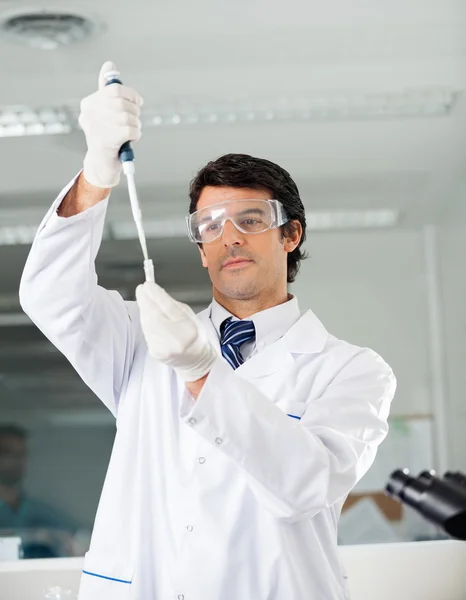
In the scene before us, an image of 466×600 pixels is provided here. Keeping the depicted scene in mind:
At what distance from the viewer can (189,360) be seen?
1.24 m

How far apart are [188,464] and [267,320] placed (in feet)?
1.20

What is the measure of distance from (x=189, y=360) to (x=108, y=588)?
57 cm

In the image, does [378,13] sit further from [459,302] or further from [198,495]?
[198,495]

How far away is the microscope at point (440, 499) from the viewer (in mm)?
895

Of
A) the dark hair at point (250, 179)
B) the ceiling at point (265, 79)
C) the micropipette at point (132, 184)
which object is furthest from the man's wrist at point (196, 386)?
the ceiling at point (265, 79)

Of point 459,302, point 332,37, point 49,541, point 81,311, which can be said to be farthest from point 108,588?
point 459,302

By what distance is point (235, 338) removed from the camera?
5.68 ft

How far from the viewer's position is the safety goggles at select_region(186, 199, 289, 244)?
175cm

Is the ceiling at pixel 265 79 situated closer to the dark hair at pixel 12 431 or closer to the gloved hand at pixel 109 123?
the dark hair at pixel 12 431

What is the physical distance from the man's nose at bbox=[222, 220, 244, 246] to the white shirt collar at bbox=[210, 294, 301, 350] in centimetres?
15

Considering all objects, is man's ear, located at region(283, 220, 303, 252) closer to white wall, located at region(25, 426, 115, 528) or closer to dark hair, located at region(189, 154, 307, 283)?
dark hair, located at region(189, 154, 307, 283)

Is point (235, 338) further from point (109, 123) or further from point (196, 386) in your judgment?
point (109, 123)

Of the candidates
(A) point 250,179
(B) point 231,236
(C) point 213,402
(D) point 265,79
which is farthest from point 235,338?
(D) point 265,79

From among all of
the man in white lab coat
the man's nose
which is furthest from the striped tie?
the man's nose
